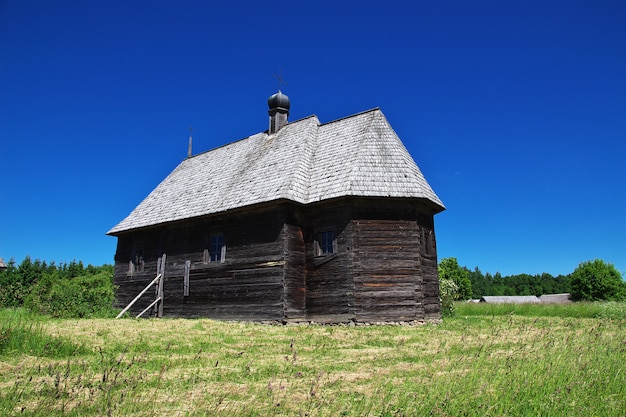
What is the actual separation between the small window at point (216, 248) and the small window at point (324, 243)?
3.98m

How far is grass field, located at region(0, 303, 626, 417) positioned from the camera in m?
4.43

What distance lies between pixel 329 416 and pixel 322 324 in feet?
37.1

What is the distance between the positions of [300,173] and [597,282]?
157ft

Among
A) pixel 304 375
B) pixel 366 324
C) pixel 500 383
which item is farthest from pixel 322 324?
pixel 500 383

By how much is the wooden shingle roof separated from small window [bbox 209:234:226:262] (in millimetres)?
1138

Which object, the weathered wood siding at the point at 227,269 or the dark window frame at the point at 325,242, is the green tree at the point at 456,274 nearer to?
the weathered wood siding at the point at 227,269

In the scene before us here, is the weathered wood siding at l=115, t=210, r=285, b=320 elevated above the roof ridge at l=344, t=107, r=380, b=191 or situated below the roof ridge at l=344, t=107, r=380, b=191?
below

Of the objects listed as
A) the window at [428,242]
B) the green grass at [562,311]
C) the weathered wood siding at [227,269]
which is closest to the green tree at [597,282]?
the green grass at [562,311]

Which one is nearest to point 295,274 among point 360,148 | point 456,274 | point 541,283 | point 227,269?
point 227,269

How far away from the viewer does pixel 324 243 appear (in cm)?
1625

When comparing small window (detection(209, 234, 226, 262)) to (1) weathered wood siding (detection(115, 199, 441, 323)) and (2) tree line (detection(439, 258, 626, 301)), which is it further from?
(2) tree line (detection(439, 258, 626, 301))

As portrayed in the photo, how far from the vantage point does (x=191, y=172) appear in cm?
2370

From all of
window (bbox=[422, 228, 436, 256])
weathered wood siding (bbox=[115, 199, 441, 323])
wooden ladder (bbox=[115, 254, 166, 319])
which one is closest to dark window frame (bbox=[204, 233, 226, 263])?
weathered wood siding (bbox=[115, 199, 441, 323])

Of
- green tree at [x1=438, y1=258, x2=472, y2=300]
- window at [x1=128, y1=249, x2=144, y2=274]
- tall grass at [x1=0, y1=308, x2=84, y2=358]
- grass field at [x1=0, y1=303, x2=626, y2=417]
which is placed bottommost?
grass field at [x1=0, y1=303, x2=626, y2=417]
